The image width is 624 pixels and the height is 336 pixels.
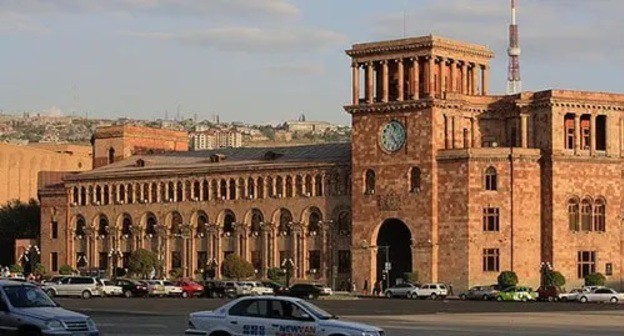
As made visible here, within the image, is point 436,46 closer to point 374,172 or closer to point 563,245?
point 374,172

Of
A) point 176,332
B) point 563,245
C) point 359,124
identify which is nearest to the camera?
point 176,332

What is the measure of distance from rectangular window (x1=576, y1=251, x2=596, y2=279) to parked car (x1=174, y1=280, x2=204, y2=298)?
2922cm

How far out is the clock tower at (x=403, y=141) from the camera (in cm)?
11450

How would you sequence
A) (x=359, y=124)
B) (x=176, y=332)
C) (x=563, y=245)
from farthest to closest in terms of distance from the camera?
1. (x=359, y=124)
2. (x=563, y=245)
3. (x=176, y=332)

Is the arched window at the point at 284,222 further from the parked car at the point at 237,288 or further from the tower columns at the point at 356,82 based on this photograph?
the parked car at the point at 237,288

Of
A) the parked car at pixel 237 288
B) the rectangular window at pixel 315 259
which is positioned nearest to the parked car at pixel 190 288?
the parked car at pixel 237 288

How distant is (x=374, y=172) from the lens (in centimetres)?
11812

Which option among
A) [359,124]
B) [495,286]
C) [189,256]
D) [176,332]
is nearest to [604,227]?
[495,286]

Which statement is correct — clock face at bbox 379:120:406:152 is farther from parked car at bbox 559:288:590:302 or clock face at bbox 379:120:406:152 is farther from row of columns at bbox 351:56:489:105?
parked car at bbox 559:288:590:302

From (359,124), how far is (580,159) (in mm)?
18004

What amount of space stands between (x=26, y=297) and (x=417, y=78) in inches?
3076

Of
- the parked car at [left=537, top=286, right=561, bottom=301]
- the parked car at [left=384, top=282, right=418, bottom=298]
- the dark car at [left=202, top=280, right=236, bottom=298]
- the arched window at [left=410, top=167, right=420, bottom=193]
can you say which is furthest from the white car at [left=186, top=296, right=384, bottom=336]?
the arched window at [left=410, top=167, right=420, bottom=193]

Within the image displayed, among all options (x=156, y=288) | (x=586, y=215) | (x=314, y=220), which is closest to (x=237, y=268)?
(x=314, y=220)

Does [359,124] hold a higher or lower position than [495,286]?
higher
